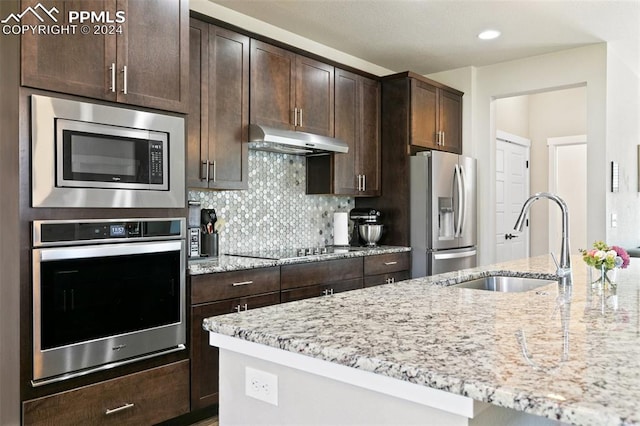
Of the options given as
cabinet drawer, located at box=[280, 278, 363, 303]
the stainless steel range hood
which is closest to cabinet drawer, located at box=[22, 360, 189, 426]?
cabinet drawer, located at box=[280, 278, 363, 303]

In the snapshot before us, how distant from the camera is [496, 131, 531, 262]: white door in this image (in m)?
6.03

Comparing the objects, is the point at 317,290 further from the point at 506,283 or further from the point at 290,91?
the point at 290,91

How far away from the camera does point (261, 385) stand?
1.30 m

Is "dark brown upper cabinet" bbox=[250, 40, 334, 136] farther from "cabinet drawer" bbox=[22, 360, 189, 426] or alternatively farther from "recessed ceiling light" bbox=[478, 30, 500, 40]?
"cabinet drawer" bbox=[22, 360, 189, 426]

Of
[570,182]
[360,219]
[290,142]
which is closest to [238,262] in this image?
[290,142]

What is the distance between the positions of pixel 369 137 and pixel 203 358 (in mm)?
2495

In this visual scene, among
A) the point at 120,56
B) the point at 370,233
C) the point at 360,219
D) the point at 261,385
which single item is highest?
the point at 120,56

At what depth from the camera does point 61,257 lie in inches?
84.3

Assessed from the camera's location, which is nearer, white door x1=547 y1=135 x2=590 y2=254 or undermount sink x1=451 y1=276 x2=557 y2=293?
undermount sink x1=451 y1=276 x2=557 y2=293

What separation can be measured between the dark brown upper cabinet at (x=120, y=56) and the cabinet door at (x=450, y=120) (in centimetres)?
287

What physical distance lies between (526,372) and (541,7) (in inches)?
133

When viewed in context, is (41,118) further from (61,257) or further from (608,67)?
(608,67)

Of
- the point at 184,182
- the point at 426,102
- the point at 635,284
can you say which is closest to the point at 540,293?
the point at 635,284

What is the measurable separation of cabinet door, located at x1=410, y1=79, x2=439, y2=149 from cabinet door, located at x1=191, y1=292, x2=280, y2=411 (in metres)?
2.41
